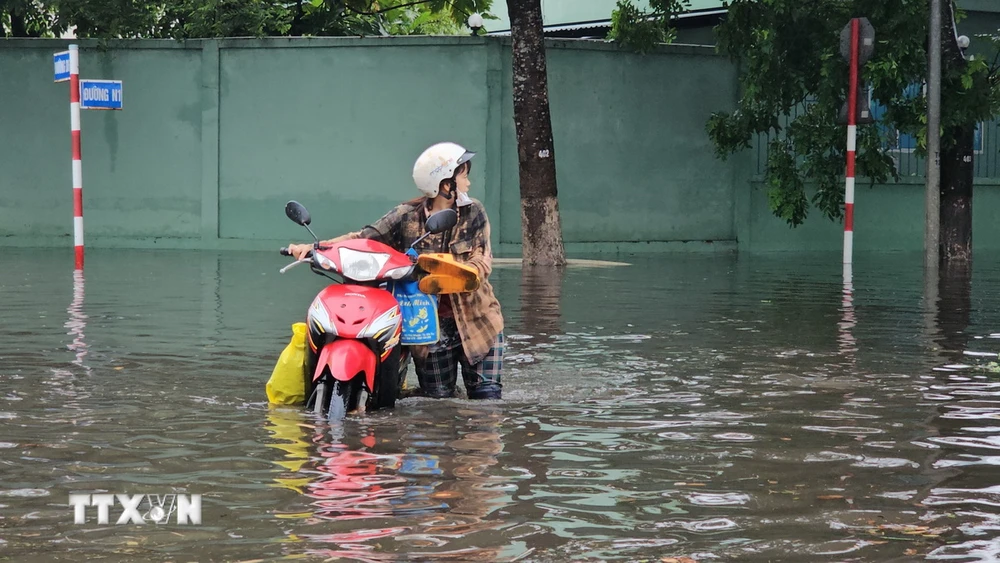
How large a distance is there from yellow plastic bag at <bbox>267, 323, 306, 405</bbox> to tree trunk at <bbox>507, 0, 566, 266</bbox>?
11432mm

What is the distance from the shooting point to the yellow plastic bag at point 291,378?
7008 mm

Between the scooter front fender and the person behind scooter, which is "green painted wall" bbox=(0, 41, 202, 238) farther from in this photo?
the scooter front fender

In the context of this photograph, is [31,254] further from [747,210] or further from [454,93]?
[747,210]

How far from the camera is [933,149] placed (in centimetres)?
1819

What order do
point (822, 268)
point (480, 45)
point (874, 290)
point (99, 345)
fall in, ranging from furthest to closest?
1. point (480, 45)
2. point (822, 268)
3. point (874, 290)
4. point (99, 345)

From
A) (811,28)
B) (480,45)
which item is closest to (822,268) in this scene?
(811,28)

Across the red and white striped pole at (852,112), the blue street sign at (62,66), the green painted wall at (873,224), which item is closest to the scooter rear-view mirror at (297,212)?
the blue street sign at (62,66)

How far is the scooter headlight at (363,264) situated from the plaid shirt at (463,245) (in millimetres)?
338

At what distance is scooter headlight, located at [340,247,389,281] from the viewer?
6.69m

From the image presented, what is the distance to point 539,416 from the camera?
22.4ft

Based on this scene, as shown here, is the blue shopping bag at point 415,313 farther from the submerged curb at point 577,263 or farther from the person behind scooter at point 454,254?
the submerged curb at point 577,263

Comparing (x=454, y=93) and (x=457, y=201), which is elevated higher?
(x=454, y=93)

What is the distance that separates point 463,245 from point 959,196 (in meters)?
14.0

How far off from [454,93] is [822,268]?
568 cm
